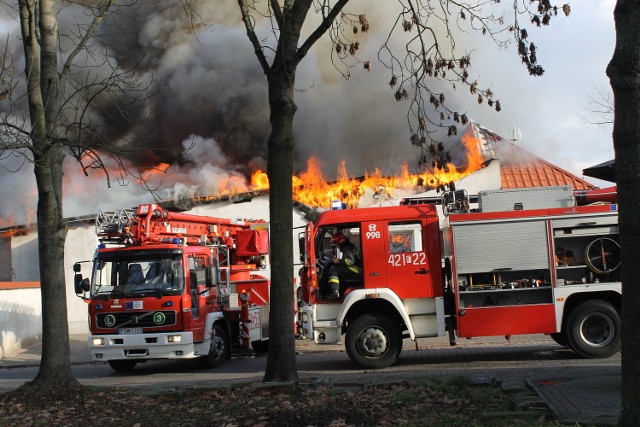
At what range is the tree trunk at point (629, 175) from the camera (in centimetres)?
466

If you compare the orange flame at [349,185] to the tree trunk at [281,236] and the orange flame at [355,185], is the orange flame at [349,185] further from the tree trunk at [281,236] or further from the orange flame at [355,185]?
the tree trunk at [281,236]

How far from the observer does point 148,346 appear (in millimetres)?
12297

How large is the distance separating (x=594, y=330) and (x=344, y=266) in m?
3.91

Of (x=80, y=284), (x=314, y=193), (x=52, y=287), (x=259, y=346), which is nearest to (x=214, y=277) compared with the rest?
(x=80, y=284)

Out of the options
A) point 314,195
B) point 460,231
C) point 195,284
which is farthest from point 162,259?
point 314,195

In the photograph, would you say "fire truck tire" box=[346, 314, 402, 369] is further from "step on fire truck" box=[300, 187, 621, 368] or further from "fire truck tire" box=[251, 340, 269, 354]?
"fire truck tire" box=[251, 340, 269, 354]

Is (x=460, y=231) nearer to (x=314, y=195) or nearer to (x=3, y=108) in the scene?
(x=3, y=108)

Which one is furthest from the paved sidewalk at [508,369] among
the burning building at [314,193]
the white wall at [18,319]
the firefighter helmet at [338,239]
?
the burning building at [314,193]

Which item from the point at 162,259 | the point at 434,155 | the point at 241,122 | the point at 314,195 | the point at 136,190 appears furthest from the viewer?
the point at 241,122

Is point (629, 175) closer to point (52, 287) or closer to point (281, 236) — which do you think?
point (281, 236)

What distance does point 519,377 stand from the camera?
9.10 meters

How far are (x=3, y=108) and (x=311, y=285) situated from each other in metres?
5.12

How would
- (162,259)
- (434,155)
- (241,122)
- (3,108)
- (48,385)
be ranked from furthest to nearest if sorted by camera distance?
(241,122) < (162,259) < (3,108) < (48,385) < (434,155)

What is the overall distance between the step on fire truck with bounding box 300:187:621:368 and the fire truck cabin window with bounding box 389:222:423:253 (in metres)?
0.02
